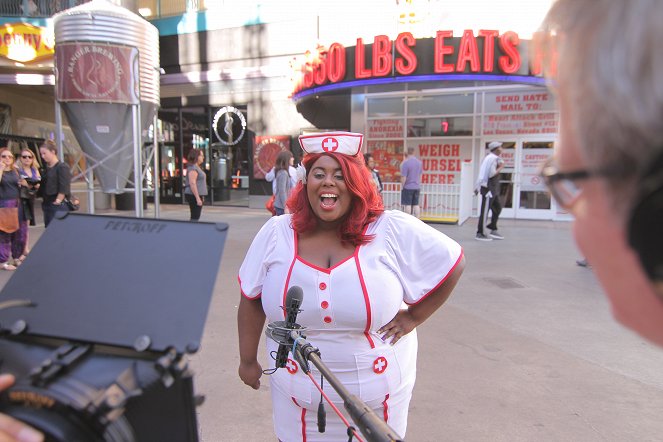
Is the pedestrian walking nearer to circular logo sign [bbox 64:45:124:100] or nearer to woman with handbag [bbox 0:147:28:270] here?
circular logo sign [bbox 64:45:124:100]

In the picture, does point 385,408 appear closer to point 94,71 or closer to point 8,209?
point 8,209

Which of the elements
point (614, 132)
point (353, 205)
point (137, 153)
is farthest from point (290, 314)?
point (137, 153)

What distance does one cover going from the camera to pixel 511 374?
3740 millimetres

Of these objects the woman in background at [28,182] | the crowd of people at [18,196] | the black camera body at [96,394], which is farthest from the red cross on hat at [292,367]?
the woman in background at [28,182]

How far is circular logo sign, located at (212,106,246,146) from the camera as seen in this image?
52.9 feet

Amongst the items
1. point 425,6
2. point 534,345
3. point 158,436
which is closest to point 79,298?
point 158,436

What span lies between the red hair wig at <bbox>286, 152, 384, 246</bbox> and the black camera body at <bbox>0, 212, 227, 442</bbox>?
A: 1109 mm

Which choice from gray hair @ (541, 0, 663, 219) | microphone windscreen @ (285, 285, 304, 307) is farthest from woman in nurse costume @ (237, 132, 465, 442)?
gray hair @ (541, 0, 663, 219)

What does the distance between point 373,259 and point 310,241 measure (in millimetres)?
304

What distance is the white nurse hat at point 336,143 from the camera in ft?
7.12

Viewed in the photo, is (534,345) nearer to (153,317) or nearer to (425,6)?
(153,317)

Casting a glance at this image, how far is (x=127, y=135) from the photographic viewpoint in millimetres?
8562

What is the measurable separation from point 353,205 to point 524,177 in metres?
12.6

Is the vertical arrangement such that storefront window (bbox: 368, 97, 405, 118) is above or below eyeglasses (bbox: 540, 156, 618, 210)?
above
